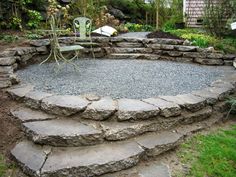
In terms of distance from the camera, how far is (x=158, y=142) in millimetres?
2979

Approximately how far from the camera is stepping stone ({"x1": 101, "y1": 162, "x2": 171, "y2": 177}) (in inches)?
104

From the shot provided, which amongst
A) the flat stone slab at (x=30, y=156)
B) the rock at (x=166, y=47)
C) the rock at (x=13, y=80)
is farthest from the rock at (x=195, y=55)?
the flat stone slab at (x=30, y=156)

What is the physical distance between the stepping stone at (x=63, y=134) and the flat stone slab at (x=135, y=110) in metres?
0.35

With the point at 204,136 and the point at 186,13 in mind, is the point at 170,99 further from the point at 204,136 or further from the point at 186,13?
the point at 186,13

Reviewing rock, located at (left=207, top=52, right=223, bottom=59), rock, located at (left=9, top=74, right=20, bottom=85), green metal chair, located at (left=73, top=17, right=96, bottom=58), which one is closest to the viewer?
rock, located at (left=9, top=74, right=20, bottom=85)

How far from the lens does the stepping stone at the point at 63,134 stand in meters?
2.76

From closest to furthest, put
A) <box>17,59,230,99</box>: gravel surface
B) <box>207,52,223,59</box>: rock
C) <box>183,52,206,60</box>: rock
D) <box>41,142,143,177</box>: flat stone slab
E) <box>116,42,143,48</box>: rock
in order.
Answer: <box>41,142,143,177</box>: flat stone slab, <box>17,59,230,99</box>: gravel surface, <box>207,52,223,59</box>: rock, <box>183,52,206,60</box>: rock, <box>116,42,143,48</box>: rock

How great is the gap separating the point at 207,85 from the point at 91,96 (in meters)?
1.89

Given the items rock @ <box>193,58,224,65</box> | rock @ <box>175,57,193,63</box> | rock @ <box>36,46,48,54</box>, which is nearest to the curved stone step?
rock @ <box>175,57,193,63</box>

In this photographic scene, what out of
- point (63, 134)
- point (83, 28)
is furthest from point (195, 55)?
point (63, 134)

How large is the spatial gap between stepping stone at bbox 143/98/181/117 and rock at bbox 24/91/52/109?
122cm

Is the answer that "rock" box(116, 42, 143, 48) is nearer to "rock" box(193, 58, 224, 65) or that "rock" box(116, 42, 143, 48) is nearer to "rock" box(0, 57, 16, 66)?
"rock" box(193, 58, 224, 65)

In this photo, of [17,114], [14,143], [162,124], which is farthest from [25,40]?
[162,124]

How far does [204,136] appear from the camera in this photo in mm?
3311
